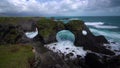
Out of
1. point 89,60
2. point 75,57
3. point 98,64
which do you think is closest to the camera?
point 98,64

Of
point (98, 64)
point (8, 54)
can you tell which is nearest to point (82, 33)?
point (98, 64)

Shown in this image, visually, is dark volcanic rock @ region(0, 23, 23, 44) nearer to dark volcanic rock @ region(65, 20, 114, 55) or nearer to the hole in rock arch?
the hole in rock arch

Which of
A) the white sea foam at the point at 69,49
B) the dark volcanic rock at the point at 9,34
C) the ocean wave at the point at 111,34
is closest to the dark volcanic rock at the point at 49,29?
the white sea foam at the point at 69,49

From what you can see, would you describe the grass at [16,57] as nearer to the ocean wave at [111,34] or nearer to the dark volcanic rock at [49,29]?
the dark volcanic rock at [49,29]

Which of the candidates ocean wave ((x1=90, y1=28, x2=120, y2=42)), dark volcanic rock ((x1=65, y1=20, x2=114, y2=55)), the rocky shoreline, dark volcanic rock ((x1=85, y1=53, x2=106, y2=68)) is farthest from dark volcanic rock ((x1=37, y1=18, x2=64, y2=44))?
ocean wave ((x1=90, y1=28, x2=120, y2=42))

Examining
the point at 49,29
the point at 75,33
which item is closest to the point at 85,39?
the point at 75,33

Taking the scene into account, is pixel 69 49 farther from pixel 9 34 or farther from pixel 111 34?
pixel 111 34

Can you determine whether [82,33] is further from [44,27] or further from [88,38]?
[44,27]
